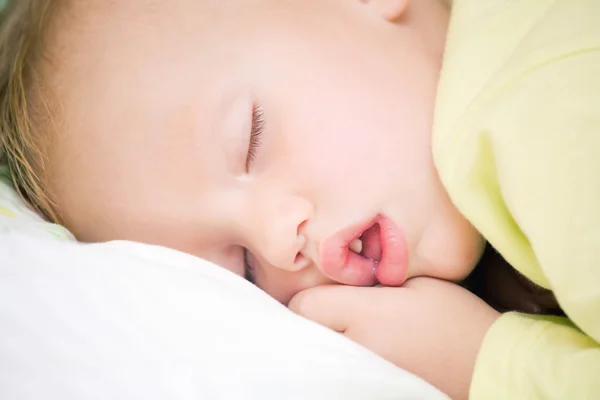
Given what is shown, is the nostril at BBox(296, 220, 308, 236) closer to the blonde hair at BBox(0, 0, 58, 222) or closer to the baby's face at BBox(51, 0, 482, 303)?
Result: the baby's face at BBox(51, 0, 482, 303)

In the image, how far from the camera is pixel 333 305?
2.51 ft

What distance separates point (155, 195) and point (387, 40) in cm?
42

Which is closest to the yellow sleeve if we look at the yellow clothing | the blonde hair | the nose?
the yellow clothing

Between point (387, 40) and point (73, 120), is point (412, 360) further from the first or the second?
point (73, 120)

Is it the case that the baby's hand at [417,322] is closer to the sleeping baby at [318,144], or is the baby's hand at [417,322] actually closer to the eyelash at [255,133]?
the sleeping baby at [318,144]

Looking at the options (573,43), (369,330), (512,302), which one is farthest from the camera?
(512,302)

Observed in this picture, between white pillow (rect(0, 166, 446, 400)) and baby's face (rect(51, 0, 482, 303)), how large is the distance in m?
0.13

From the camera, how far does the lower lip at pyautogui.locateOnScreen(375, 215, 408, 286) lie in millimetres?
753

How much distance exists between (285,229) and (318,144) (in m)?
0.13

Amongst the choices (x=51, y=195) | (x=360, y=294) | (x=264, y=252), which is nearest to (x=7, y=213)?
(x=51, y=195)

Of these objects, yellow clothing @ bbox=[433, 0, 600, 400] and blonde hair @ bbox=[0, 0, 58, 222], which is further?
blonde hair @ bbox=[0, 0, 58, 222]

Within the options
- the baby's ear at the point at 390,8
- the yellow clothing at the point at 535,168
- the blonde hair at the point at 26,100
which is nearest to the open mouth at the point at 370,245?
the yellow clothing at the point at 535,168

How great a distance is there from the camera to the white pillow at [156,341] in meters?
0.57

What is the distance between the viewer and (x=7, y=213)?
83cm
